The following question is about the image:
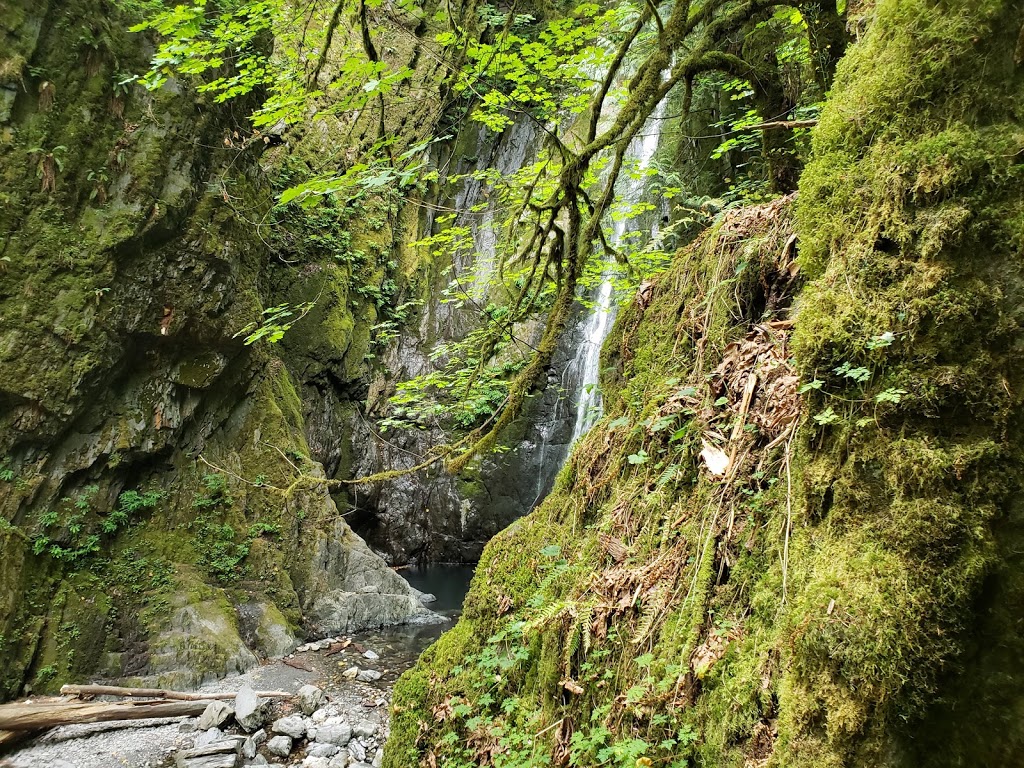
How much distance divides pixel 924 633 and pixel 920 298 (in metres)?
0.80

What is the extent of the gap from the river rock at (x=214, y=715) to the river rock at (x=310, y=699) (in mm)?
837

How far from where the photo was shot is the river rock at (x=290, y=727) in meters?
6.45

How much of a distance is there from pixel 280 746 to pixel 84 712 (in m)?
2.42

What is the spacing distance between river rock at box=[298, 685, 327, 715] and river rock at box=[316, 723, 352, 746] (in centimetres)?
51

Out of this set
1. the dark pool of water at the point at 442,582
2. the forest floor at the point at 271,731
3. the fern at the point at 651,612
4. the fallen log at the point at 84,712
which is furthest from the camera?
the dark pool of water at the point at 442,582

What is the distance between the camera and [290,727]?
21.4 ft

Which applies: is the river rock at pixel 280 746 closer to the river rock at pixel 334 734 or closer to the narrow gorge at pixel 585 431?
the narrow gorge at pixel 585 431

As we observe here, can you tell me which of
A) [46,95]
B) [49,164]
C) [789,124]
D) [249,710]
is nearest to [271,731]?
[249,710]

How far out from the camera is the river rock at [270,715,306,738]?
6448 millimetres

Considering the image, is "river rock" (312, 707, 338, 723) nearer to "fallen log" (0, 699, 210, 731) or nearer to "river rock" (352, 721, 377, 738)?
"river rock" (352, 721, 377, 738)

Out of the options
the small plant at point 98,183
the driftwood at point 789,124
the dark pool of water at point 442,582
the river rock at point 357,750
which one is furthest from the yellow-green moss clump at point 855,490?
the dark pool of water at point 442,582

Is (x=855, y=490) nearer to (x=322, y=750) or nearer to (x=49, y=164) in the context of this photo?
(x=322, y=750)

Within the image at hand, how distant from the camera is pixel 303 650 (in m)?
9.16

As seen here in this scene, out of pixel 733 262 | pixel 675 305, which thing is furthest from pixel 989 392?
pixel 675 305
